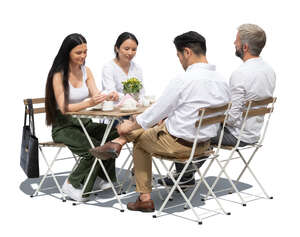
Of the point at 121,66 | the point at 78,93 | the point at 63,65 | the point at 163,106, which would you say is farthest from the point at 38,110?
the point at 163,106

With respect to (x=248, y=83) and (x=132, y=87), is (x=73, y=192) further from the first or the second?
→ (x=248, y=83)

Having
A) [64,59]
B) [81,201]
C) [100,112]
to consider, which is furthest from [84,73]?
[81,201]

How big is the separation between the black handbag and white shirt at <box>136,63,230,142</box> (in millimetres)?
1370

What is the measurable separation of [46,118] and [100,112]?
0.82 metres

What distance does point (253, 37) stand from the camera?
6668 millimetres

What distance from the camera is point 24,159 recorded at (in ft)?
22.7

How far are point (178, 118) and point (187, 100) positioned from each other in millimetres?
208

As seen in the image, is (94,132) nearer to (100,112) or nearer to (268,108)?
(100,112)

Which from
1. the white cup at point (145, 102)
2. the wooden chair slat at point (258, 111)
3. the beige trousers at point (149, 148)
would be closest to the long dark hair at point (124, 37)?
the white cup at point (145, 102)

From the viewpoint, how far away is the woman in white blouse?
7500mm

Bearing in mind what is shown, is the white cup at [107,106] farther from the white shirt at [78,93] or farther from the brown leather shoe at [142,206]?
the brown leather shoe at [142,206]

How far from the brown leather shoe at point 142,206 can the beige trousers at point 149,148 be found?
0.12 m

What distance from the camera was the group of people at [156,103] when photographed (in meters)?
5.95

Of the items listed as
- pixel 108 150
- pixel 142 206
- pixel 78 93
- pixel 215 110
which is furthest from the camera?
pixel 78 93
